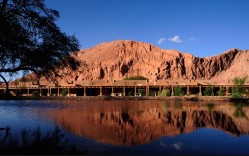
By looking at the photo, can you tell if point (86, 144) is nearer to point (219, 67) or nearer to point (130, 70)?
point (130, 70)

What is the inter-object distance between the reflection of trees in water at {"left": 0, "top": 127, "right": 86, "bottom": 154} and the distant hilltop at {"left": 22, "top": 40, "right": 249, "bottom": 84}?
148m

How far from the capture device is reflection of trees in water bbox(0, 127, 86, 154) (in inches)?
497

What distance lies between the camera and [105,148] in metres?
15.5

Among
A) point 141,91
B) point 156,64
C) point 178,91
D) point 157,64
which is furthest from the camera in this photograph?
point 156,64

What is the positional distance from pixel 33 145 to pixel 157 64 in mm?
165257

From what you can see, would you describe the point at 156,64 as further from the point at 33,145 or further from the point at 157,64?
the point at 33,145

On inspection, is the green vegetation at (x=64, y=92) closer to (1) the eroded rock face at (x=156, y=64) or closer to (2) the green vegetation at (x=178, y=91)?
(2) the green vegetation at (x=178, y=91)

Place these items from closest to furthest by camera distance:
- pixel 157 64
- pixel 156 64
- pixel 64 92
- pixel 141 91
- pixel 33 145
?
pixel 33 145
pixel 141 91
pixel 64 92
pixel 157 64
pixel 156 64

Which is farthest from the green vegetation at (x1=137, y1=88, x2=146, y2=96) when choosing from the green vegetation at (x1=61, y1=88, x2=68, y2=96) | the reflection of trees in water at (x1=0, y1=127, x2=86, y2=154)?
the reflection of trees in water at (x1=0, y1=127, x2=86, y2=154)

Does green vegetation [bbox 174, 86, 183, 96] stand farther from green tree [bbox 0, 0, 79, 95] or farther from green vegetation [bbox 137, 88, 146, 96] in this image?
green tree [bbox 0, 0, 79, 95]

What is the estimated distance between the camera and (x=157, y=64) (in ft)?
582

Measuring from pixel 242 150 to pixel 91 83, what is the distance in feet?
255

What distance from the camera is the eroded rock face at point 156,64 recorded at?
174 metres

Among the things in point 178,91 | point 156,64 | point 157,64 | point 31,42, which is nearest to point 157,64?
point 157,64
